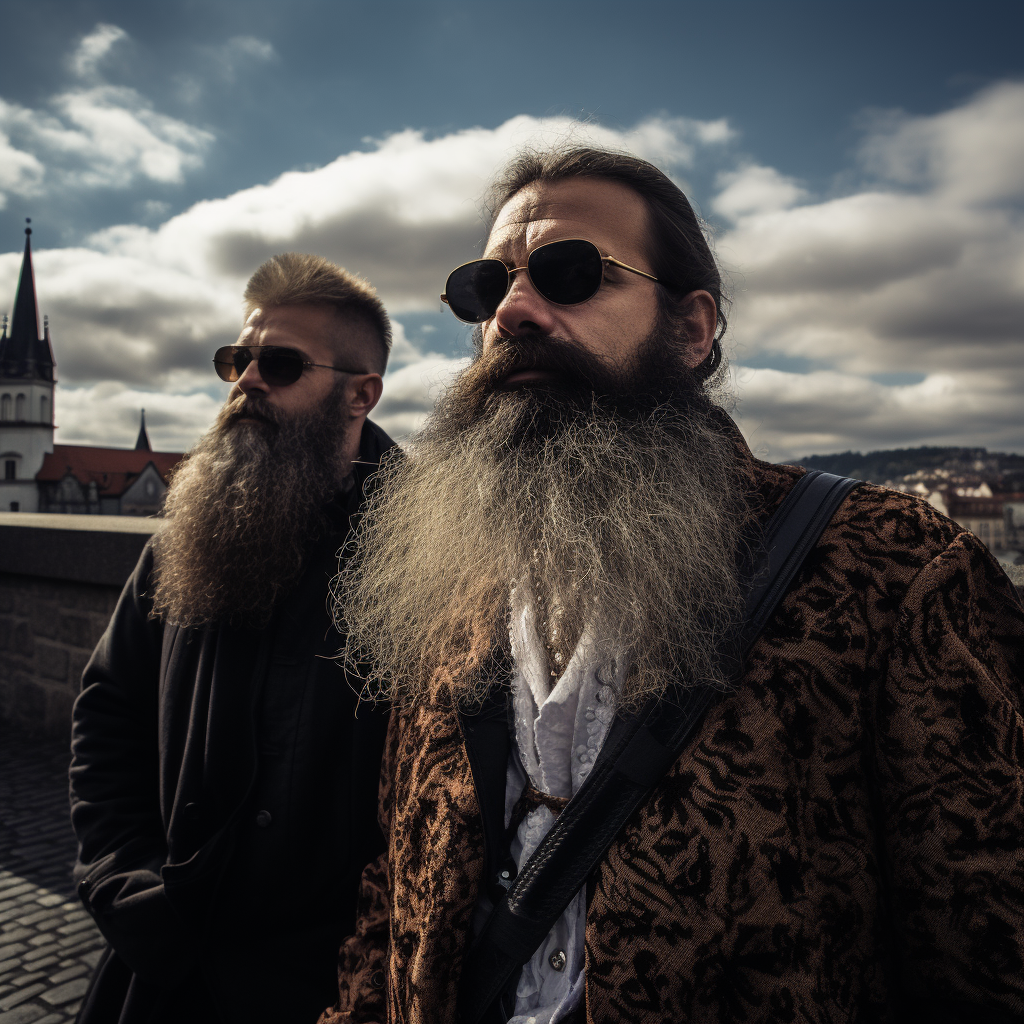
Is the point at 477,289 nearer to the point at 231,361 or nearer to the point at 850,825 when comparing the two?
the point at 231,361

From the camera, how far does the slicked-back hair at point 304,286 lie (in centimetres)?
262

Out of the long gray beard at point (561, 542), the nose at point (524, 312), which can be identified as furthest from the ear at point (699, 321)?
the nose at point (524, 312)

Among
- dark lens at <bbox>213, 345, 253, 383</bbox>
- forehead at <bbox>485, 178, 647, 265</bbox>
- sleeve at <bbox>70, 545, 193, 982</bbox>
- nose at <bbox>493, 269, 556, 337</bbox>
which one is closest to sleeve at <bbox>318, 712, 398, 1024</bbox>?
sleeve at <bbox>70, 545, 193, 982</bbox>

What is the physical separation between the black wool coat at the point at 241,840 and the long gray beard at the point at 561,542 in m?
0.40

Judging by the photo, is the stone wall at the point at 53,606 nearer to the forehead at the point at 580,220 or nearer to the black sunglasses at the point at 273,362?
Result: the black sunglasses at the point at 273,362

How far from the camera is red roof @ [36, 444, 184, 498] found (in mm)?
87938

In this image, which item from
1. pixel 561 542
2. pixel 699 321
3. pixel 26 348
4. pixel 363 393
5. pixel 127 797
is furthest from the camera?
pixel 26 348

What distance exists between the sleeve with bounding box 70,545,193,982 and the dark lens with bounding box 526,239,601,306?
158 centimetres

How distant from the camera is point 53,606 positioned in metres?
5.32

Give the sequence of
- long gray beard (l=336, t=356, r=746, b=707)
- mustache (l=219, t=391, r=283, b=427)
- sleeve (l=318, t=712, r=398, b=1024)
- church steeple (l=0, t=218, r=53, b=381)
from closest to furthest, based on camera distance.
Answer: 1. long gray beard (l=336, t=356, r=746, b=707)
2. sleeve (l=318, t=712, r=398, b=1024)
3. mustache (l=219, t=391, r=283, b=427)
4. church steeple (l=0, t=218, r=53, b=381)

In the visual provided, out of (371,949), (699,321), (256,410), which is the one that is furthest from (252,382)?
(371,949)

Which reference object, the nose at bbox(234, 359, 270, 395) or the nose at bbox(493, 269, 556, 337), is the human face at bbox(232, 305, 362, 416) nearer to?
the nose at bbox(234, 359, 270, 395)

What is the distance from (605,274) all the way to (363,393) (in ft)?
4.59

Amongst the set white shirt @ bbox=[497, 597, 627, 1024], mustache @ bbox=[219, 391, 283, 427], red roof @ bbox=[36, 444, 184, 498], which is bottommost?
red roof @ bbox=[36, 444, 184, 498]
